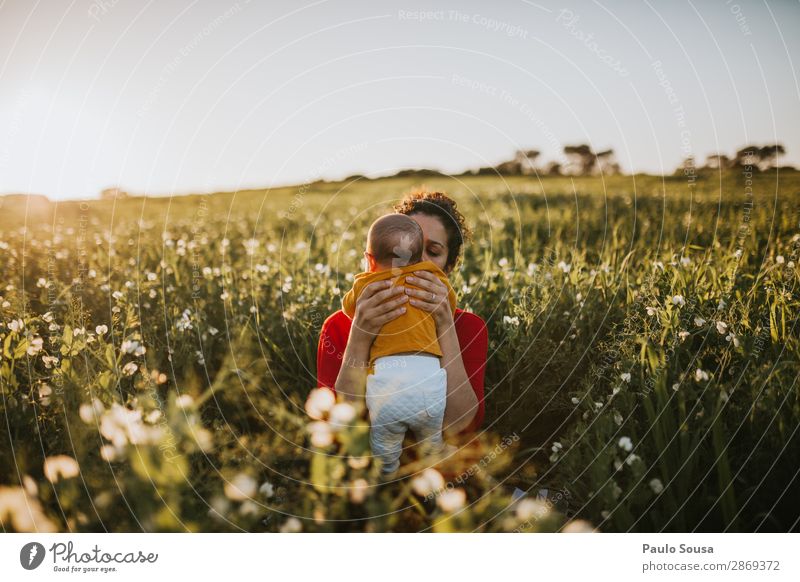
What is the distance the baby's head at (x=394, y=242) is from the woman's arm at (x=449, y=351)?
0.28 feet

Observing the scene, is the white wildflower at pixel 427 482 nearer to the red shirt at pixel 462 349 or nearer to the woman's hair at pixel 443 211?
the red shirt at pixel 462 349

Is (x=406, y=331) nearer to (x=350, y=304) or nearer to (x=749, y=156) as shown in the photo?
(x=350, y=304)

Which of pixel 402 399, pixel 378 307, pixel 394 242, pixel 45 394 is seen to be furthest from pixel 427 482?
pixel 45 394

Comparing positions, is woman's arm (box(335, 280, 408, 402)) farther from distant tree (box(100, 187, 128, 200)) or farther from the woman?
distant tree (box(100, 187, 128, 200))

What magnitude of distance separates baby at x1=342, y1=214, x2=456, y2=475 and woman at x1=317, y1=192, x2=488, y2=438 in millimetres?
45

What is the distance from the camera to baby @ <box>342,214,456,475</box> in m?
1.97

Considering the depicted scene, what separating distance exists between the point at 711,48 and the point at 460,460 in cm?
224

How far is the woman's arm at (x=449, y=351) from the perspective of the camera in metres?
2.07

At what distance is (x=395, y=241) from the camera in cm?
207

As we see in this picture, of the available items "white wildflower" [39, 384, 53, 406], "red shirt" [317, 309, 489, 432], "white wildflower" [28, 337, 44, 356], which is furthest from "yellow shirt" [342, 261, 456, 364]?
"white wildflower" [28, 337, 44, 356]

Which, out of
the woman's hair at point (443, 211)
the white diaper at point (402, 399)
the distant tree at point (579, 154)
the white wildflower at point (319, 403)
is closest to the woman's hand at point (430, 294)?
the white diaper at point (402, 399)

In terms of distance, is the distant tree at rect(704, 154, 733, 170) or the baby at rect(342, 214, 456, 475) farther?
the distant tree at rect(704, 154, 733, 170)

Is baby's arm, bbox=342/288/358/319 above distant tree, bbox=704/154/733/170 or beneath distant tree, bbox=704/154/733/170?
beneath
